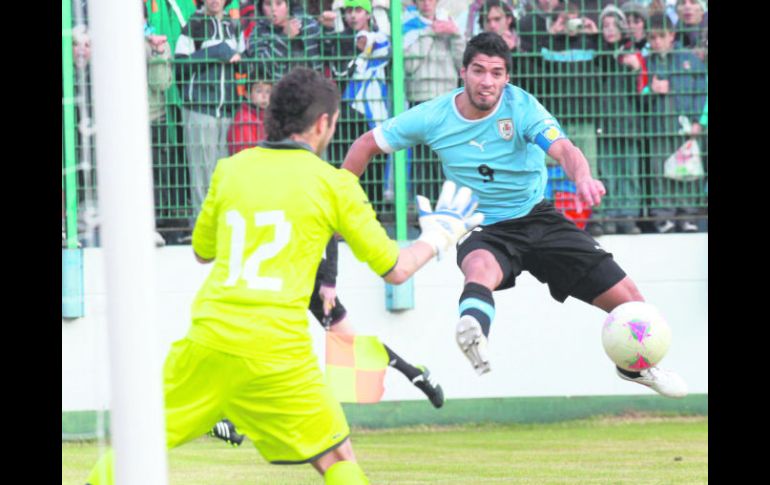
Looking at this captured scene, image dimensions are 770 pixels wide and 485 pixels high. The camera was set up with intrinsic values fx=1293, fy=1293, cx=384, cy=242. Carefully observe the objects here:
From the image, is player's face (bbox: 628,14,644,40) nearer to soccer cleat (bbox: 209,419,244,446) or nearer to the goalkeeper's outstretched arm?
soccer cleat (bbox: 209,419,244,446)

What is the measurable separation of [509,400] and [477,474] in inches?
92.6

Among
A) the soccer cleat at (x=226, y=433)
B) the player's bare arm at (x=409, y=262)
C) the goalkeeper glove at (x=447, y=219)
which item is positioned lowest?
the soccer cleat at (x=226, y=433)

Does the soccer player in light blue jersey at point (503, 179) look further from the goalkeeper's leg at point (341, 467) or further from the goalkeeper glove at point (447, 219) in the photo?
the goalkeeper's leg at point (341, 467)

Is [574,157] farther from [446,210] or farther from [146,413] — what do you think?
[146,413]

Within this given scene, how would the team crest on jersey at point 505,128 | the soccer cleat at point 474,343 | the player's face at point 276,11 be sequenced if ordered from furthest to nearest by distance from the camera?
the player's face at point 276,11 < the team crest on jersey at point 505,128 < the soccer cleat at point 474,343

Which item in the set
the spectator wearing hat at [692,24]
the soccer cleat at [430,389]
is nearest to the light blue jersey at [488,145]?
the soccer cleat at [430,389]

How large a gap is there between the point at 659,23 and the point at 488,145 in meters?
3.87

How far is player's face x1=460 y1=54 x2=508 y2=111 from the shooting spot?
699 cm

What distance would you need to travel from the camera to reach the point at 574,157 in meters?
6.61

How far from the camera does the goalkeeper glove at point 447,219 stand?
520 centimetres

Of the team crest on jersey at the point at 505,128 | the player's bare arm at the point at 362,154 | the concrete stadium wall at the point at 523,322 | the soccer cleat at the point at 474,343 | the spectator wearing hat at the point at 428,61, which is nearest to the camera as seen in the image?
the soccer cleat at the point at 474,343

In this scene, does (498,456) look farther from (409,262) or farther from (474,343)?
(409,262)

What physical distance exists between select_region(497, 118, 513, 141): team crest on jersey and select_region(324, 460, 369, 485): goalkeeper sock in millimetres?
2717

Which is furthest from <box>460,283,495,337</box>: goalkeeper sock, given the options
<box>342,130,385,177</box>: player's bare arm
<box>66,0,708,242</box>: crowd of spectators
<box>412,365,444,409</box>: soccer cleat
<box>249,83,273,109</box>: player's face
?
<box>249,83,273,109</box>: player's face
